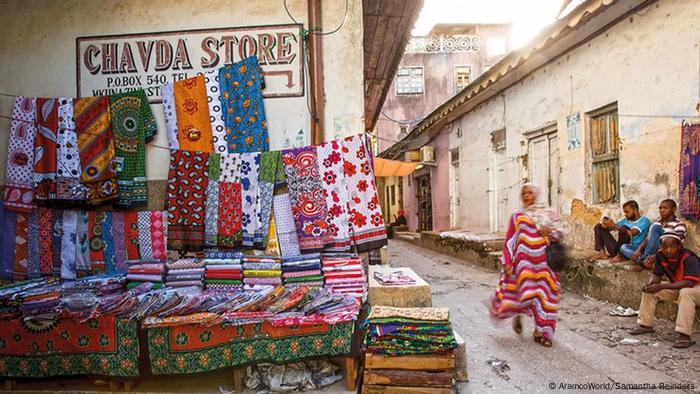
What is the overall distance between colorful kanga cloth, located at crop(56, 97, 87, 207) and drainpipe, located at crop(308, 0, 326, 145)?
209 centimetres

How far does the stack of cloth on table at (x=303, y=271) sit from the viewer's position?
3.96 meters

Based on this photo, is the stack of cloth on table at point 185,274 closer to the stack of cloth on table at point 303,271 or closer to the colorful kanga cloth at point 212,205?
the colorful kanga cloth at point 212,205

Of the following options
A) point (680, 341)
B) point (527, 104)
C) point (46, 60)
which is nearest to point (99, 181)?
point (46, 60)

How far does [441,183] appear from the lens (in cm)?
1606

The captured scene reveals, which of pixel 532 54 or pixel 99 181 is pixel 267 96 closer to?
pixel 99 181

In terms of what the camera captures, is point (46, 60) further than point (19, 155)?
Yes

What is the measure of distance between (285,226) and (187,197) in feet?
2.93

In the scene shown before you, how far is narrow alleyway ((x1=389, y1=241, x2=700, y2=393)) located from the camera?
3.73 m

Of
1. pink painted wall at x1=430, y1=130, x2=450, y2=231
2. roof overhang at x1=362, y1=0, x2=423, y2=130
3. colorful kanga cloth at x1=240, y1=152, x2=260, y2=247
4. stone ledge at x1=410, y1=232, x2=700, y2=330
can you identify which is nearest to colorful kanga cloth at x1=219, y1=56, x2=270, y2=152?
colorful kanga cloth at x1=240, y1=152, x2=260, y2=247

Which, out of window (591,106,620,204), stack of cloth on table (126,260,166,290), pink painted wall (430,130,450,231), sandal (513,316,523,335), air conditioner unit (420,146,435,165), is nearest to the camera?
stack of cloth on table (126,260,166,290)

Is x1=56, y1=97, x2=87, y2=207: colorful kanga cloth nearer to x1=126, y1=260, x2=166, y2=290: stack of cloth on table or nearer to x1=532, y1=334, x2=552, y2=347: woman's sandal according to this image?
x1=126, y1=260, x2=166, y2=290: stack of cloth on table

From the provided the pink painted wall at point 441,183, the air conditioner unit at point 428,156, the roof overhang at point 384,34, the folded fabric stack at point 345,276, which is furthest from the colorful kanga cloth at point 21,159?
the air conditioner unit at point 428,156

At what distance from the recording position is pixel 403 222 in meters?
21.8

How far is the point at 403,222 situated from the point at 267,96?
1784 centimetres
